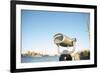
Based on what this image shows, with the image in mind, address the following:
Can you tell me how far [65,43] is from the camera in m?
1.85

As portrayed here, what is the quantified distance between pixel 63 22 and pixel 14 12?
0.47 metres

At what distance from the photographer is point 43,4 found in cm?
176

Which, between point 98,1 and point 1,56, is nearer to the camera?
point 1,56

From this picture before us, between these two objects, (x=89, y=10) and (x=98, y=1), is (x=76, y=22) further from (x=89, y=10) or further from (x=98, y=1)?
(x=98, y=1)

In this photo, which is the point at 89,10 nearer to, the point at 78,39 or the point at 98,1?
the point at 98,1

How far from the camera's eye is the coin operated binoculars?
71.9 inches

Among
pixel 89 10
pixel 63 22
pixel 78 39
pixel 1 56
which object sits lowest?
pixel 1 56

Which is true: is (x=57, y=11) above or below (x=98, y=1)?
below

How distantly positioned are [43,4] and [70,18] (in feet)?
0.98

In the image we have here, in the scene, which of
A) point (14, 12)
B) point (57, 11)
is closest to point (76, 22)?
point (57, 11)

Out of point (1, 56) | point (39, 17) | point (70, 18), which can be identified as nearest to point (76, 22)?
point (70, 18)

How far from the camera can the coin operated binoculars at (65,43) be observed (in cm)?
183

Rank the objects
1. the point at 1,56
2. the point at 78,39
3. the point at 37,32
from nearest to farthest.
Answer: the point at 1,56 → the point at 37,32 → the point at 78,39

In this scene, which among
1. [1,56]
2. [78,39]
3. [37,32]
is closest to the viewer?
[1,56]
